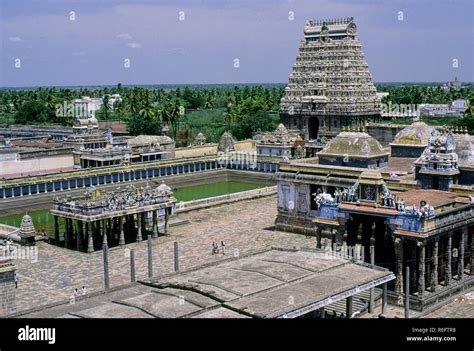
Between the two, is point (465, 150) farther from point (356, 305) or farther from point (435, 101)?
point (435, 101)

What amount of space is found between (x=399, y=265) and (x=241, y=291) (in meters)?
9.35

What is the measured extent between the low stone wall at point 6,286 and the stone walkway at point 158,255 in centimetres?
531

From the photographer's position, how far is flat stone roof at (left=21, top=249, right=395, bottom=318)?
20.9 m

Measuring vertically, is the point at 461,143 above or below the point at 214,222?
above

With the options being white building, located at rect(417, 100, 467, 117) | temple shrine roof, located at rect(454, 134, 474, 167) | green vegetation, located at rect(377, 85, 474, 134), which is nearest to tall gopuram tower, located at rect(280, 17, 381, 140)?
green vegetation, located at rect(377, 85, 474, 134)

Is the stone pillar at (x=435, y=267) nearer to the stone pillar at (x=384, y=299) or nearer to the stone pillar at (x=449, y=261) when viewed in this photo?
the stone pillar at (x=449, y=261)

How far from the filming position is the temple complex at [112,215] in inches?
1590

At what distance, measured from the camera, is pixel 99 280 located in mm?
34312

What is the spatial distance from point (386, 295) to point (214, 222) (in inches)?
899

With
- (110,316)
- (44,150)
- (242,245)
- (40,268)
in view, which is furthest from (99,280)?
(44,150)

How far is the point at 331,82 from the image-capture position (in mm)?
87688
